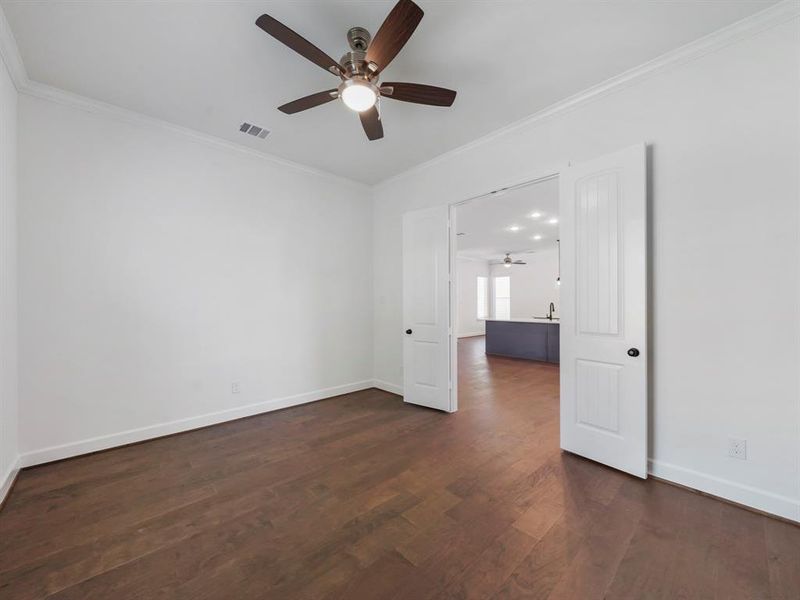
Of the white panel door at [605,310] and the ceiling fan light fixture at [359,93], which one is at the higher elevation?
the ceiling fan light fixture at [359,93]

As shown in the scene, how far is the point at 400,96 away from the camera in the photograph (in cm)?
224

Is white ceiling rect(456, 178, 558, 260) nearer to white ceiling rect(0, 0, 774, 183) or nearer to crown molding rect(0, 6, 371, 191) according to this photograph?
white ceiling rect(0, 0, 774, 183)

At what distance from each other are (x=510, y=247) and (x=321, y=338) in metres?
7.55

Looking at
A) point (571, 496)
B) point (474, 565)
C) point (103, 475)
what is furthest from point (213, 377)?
point (571, 496)

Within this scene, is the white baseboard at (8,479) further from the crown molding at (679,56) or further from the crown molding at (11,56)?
the crown molding at (679,56)

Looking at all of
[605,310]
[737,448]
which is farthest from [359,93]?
[737,448]

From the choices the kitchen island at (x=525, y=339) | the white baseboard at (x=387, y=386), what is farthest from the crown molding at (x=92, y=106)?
the kitchen island at (x=525, y=339)

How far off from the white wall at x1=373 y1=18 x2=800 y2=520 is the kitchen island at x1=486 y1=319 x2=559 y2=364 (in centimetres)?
455

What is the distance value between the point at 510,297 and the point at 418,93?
10.9 metres

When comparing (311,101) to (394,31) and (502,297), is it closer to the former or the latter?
(394,31)

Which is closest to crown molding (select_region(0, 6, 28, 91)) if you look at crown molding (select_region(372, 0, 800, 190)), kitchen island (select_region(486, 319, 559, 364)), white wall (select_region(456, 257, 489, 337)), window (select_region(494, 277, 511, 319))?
crown molding (select_region(372, 0, 800, 190))

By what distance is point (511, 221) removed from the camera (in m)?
6.80

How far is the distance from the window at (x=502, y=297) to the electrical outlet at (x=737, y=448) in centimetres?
1041

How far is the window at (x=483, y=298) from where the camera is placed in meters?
12.5
